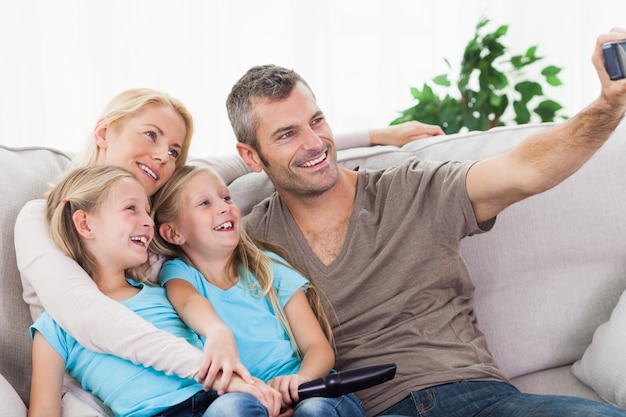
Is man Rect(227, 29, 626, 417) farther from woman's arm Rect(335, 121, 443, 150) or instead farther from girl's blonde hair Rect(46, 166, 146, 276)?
girl's blonde hair Rect(46, 166, 146, 276)

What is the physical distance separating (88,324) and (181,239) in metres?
0.36

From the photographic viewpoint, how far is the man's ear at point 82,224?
1642 mm

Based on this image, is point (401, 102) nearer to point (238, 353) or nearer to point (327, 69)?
point (327, 69)

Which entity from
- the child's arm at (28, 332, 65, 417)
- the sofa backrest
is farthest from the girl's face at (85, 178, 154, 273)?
the sofa backrest

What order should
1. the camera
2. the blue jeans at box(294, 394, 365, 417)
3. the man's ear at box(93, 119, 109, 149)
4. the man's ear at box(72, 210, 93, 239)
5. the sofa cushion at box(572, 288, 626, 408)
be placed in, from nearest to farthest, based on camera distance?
the camera
the blue jeans at box(294, 394, 365, 417)
the man's ear at box(72, 210, 93, 239)
the sofa cushion at box(572, 288, 626, 408)
the man's ear at box(93, 119, 109, 149)

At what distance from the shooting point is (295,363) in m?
1.70

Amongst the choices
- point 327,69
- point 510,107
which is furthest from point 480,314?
point 510,107

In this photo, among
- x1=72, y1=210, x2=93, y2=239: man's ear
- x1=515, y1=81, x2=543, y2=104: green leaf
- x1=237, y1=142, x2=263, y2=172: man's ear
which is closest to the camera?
x1=72, y1=210, x2=93, y2=239: man's ear

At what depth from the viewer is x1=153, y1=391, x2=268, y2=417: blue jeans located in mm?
1360

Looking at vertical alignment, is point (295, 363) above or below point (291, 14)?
below

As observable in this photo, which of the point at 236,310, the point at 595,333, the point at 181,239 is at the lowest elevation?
the point at 595,333

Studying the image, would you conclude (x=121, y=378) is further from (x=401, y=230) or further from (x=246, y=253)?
(x=401, y=230)

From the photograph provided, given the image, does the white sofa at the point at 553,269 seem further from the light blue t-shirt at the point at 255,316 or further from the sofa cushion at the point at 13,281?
the light blue t-shirt at the point at 255,316

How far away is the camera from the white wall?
2262 millimetres
